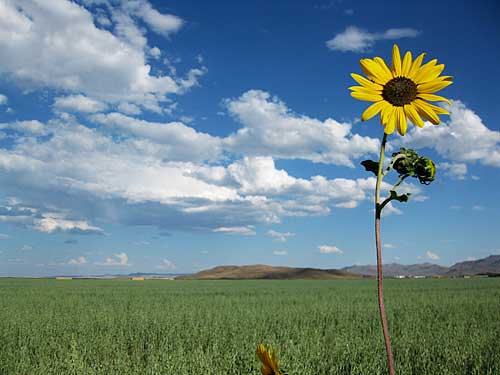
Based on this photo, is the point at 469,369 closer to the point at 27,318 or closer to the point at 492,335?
the point at 492,335

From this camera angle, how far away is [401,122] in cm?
90

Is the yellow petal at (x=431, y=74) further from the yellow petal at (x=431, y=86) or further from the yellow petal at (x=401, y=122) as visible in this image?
the yellow petal at (x=401, y=122)

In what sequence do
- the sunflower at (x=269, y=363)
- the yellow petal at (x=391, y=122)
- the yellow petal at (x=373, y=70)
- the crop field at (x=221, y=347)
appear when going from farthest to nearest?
the crop field at (x=221, y=347) → the yellow petal at (x=373, y=70) → the yellow petal at (x=391, y=122) → the sunflower at (x=269, y=363)

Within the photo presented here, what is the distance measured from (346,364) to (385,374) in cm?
49

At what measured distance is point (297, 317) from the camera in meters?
9.29

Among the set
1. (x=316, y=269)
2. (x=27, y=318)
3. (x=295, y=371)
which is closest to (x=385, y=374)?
(x=295, y=371)

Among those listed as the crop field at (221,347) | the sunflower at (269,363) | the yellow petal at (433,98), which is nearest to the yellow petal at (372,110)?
the yellow petal at (433,98)

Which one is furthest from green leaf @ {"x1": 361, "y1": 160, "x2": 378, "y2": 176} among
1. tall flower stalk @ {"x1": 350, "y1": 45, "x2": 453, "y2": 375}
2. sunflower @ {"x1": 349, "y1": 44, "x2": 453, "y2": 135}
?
sunflower @ {"x1": 349, "y1": 44, "x2": 453, "y2": 135}

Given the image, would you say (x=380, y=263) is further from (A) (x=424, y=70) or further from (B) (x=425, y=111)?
(A) (x=424, y=70)

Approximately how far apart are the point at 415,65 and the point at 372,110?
22 centimetres

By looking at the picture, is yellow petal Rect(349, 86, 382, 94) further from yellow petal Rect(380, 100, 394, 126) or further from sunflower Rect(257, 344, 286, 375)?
sunflower Rect(257, 344, 286, 375)

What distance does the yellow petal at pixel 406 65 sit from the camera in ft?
3.30

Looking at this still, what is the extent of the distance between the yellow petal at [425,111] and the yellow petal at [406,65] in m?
0.10

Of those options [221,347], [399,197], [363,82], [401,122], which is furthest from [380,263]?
[221,347]
